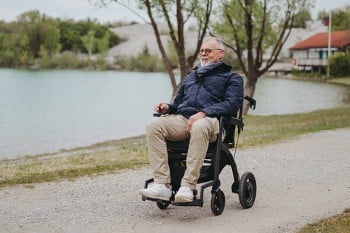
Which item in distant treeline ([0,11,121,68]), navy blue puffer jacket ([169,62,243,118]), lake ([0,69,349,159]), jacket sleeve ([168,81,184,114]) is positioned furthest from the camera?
distant treeline ([0,11,121,68])

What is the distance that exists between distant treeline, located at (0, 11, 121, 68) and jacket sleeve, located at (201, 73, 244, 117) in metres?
51.4

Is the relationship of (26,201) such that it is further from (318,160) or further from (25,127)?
(25,127)

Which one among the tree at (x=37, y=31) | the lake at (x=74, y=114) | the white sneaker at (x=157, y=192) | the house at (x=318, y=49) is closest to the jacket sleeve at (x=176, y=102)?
the white sneaker at (x=157, y=192)

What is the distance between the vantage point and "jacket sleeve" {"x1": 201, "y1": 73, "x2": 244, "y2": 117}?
7.14 meters

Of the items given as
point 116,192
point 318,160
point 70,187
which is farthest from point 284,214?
point 318,160

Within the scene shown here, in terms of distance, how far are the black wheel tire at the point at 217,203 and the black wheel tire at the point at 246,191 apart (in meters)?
0.27

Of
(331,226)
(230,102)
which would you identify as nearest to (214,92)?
(230,102)

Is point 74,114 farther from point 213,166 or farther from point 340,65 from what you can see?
point 340,65

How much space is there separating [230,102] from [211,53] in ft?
2.08

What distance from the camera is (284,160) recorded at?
11.7 meters

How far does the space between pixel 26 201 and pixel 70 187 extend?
103 centimetres

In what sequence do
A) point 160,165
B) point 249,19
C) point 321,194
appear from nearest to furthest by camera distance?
point 160,165
point 321,194
point 249,19

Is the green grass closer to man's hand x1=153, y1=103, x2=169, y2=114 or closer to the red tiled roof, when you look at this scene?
man's hand x1=153, y1=103, x2=169, y2=114

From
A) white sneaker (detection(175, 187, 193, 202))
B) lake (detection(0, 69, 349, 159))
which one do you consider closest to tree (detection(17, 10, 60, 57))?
lake (detection(0, 69, 349, 159))
